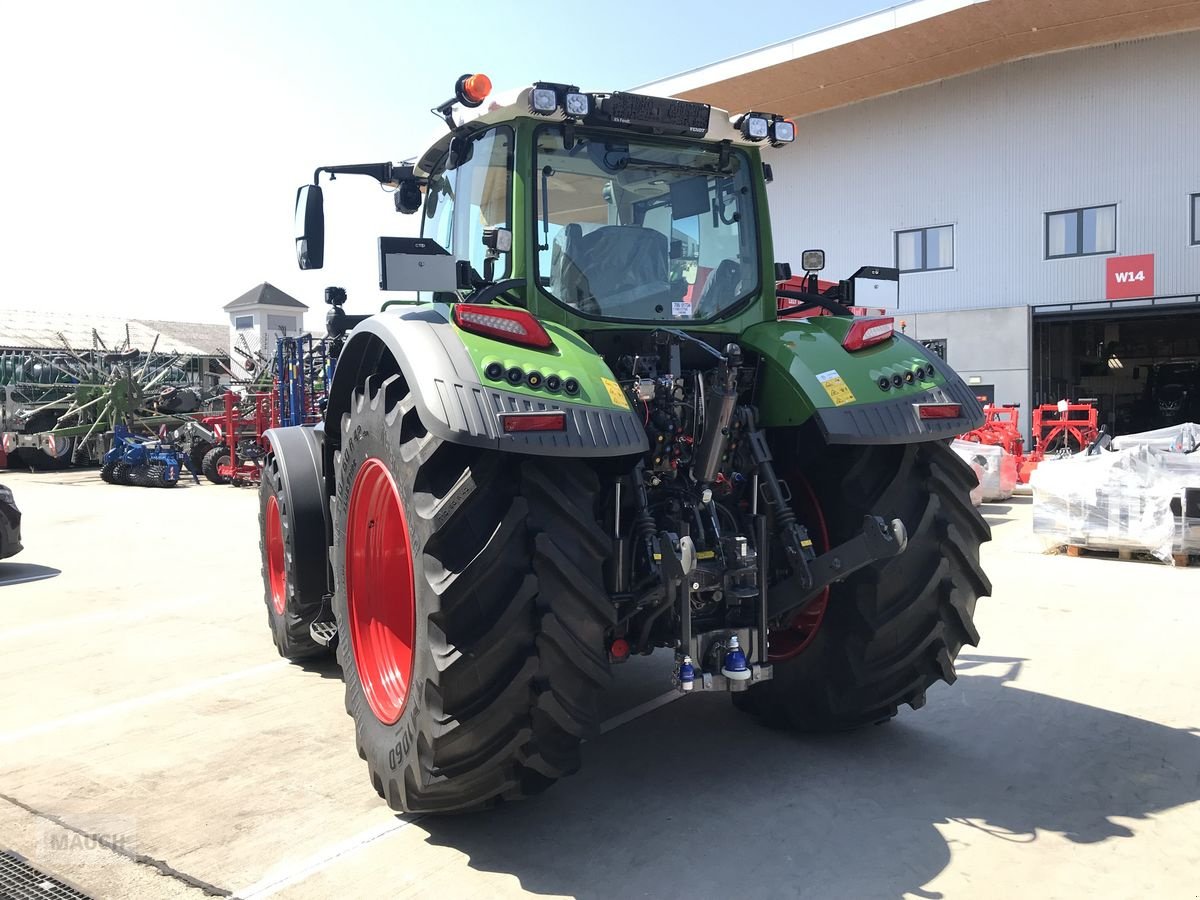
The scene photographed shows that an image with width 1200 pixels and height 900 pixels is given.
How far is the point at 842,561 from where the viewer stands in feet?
11.4

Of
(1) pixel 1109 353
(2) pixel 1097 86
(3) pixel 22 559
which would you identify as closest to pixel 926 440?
(3) pixel 22 559

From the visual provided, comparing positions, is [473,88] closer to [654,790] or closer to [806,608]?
[806,608]

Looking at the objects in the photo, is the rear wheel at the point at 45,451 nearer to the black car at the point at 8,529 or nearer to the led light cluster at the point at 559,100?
the black car at the point at 8,529

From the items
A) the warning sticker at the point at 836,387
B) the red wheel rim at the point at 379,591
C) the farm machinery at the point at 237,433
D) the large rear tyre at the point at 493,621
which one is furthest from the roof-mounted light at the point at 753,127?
the farm machinery at the point at 237,433

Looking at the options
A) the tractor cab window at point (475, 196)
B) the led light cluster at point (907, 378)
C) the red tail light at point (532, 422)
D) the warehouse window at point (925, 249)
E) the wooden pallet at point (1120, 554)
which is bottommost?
the wooden pallet at point (1120, 554)

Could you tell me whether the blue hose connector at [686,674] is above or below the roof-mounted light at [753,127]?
below

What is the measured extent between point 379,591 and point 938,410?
7.58 feet

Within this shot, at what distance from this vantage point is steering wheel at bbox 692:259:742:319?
4090mm

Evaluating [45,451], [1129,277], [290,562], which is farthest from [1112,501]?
[45,451]

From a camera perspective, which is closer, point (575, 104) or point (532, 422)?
point (532, 422)

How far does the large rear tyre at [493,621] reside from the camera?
2.95 m

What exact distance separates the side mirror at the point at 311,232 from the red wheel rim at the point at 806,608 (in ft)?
7.75

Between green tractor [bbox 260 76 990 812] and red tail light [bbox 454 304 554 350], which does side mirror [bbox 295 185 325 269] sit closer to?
green tractor [bbox 260 76 990 812]

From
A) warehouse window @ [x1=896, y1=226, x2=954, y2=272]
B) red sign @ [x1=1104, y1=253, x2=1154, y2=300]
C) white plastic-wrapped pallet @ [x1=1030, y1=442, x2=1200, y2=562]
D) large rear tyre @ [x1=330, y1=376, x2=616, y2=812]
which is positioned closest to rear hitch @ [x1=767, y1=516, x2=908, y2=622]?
large rear tyre @ [x1=330, y1=376, x2=616, y2=812]
